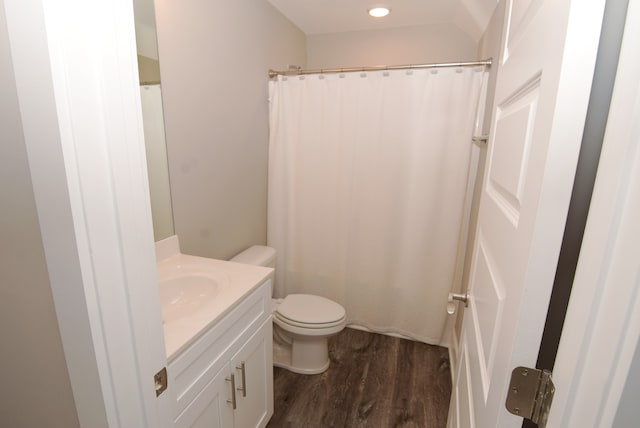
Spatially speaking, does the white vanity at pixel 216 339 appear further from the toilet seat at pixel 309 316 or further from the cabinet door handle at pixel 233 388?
the toilet seat at pixel 309 316

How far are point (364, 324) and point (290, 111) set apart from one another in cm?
168

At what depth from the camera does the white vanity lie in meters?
0.96

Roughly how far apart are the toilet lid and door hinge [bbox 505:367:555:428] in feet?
4.69

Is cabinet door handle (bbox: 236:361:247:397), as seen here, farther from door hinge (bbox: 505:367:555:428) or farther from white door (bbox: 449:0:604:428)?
door hinge (bbox: 505:367:555:428)

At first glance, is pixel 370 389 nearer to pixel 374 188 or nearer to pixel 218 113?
pixel 374 188

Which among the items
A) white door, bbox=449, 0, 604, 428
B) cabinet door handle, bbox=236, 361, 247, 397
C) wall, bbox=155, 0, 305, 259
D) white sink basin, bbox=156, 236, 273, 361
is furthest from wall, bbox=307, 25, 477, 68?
cabinet door handle, bbox=236, 361, 247, 397

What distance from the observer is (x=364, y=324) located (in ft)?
8.18

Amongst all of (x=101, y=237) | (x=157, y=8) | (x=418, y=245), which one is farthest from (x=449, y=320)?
(x=157, y=8)

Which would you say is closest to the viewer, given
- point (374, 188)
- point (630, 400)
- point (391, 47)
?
point (630, 400)

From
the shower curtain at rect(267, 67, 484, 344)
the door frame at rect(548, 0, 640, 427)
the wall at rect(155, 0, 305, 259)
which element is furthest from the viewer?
the shower curtain at rect(267, 67, 484, 344)

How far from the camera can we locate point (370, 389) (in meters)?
1.90

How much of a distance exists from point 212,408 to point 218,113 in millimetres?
1406

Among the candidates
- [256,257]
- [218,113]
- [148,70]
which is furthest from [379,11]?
[256,257]

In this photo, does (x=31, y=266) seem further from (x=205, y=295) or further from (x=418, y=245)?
(x=418, y=245)
